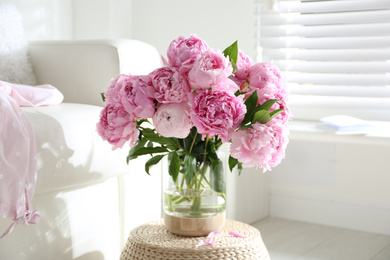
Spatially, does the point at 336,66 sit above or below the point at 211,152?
above

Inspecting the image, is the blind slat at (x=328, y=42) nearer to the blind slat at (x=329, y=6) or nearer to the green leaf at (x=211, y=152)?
the blind slat at (x=329, y=6)

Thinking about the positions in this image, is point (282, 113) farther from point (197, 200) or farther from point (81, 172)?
point (81, 172)

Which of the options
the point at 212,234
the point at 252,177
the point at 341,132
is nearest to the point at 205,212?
the point at 212,234

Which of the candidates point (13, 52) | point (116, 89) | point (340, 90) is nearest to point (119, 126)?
point (116, 89)

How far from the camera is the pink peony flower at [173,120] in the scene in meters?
1.12

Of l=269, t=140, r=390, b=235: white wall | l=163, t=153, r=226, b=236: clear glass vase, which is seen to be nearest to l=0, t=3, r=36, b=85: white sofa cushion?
l=163, t=153, r=226, b=236: clear glass vase

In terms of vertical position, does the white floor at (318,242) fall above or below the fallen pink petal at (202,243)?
below

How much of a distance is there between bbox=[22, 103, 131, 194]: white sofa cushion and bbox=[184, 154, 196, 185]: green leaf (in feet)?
1.31

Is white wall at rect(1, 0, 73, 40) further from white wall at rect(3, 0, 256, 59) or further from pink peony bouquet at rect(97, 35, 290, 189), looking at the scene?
pink peony bouquet at rect(97, 35, 290, 189)

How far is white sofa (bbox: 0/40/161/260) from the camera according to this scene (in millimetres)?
1435

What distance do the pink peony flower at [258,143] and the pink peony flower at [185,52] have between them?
172 mm

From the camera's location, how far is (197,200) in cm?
125

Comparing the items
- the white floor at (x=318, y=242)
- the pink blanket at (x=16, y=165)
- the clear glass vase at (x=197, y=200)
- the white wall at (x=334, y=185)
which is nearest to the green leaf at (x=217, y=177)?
the clear glass vase at (x=197, y=200)

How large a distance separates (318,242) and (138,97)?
1342 mm
